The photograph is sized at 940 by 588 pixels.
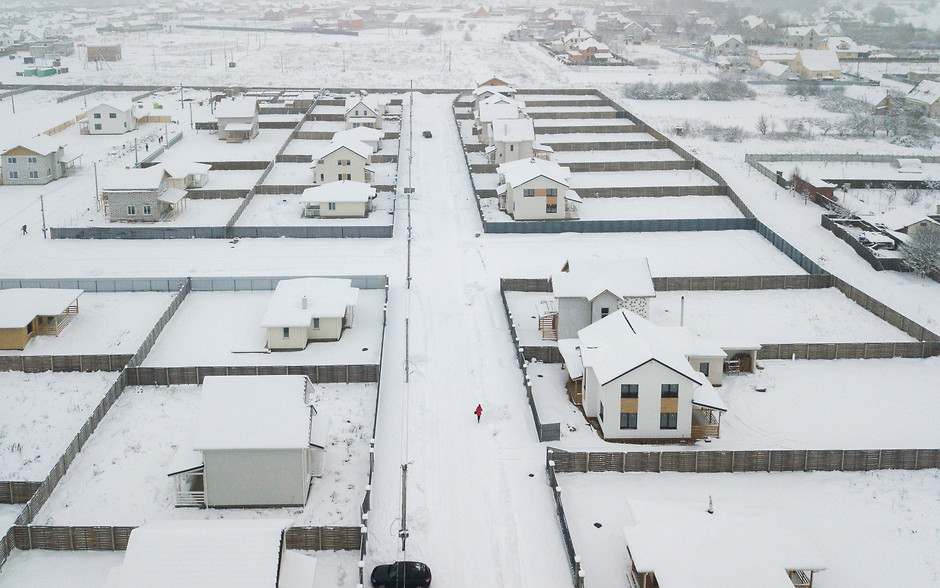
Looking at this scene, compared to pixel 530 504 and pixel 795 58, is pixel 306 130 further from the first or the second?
pixel 795 58

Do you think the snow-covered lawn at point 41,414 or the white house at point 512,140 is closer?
the snow-covered lawn at point 41,414

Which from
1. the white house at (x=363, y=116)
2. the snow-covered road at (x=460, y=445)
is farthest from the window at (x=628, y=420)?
the white house at (x=363, y=116)

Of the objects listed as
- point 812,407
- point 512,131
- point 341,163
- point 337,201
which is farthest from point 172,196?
point 812,407

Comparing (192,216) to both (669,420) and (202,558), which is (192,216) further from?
(202,558)

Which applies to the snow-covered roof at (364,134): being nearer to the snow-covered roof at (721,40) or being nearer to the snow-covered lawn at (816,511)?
the snow-covered lawn at (816,511)

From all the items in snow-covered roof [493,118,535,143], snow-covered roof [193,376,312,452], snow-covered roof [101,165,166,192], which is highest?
snow-covered roof [493,118,535,143]

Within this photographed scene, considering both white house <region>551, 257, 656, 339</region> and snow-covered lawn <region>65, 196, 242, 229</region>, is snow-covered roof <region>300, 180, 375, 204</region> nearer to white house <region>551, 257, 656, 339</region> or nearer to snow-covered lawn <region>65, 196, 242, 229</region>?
snow-covered lawn <region>65, 196, 242, 229</region>

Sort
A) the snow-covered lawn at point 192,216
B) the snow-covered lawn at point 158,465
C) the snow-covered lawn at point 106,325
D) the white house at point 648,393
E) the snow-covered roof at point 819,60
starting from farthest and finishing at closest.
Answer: the snow-covered roof at point 819,60
the snow-covered lawn at point 192,216
the snow-covered lawn at point 106,325
the white house at point 648,393
the snow-covered lawn at point 158,465

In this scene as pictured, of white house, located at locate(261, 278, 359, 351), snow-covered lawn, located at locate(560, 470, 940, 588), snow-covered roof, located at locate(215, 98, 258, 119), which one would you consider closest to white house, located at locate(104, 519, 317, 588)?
snow-covered lawn, located at locate(560, 470, 940, 588)
